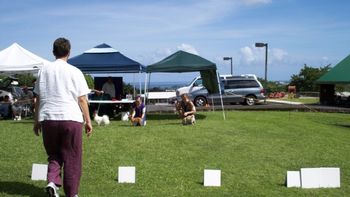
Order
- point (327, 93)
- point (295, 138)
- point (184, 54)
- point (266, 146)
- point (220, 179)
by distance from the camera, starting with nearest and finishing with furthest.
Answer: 1. point (220, 179)
2. point (266, 146)
3. point (295, 138)
4. point (184, 54)
5. point (327, 93)

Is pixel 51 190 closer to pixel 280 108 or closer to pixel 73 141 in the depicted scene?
pixel 73 141

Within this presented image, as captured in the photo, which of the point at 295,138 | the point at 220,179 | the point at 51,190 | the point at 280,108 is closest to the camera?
the point at 51,190

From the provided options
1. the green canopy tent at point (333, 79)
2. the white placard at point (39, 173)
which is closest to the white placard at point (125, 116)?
the white placard at point (39, 173)

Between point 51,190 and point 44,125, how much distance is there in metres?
0.71

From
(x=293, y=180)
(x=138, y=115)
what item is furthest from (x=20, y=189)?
(x=138, y=115)

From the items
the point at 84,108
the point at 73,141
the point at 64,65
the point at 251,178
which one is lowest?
the point at 251,178

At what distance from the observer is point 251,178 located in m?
7.28

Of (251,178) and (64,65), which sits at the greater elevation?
(64,65)

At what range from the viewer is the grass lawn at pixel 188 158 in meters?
6.54

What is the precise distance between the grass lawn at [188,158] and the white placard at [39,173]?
0.13m

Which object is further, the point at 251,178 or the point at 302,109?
the point at 302,109

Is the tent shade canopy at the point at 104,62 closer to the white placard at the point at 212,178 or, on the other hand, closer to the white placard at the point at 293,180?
the white placard at the point at 212,178

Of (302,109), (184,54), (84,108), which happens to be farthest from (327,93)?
(84,108)

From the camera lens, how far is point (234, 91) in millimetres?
27812
